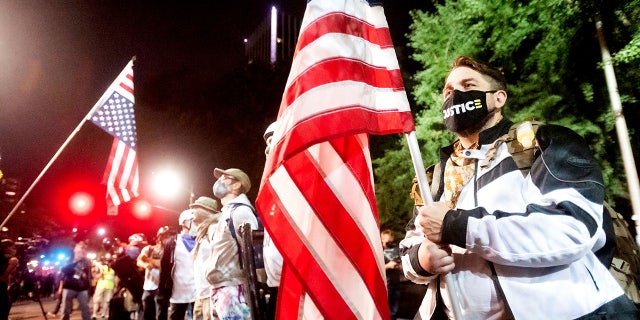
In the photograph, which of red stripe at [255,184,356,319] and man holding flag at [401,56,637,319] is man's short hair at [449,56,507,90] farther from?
red stripe at [255,184,356,319]

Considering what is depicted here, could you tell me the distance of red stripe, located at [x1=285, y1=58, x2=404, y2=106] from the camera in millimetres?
2428

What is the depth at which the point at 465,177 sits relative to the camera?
247 cm

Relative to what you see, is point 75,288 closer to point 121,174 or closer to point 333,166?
point 121,174

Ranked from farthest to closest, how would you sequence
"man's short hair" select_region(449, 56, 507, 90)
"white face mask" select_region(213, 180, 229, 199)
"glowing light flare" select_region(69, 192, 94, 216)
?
"glowing light flare" select_region(69, 192, 94, 216), "white face mask" select_region(213, 180, 229, 199), "man's short hair" select_region(449, 56, 507, 90)

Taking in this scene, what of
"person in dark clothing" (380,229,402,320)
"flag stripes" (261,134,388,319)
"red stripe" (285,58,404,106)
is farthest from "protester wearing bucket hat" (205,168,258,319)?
"person in dark clothing" (380,229,402,320)

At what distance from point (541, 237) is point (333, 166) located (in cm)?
115

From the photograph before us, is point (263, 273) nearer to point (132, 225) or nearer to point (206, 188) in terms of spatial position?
point (206, 188)

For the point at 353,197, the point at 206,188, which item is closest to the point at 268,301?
the point at 353,197

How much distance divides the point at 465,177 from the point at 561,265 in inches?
26.5

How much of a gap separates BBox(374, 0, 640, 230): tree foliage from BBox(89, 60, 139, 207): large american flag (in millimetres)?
8542

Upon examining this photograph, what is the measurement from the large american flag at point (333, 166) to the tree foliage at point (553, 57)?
29.3ft

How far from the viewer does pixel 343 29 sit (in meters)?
2.54

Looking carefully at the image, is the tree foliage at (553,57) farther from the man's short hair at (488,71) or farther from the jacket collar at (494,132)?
the jacket collar at (494,132)

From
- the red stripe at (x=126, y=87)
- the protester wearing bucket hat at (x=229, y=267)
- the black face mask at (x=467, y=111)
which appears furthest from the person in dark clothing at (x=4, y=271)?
the black face mask at (x=467, y=111)
